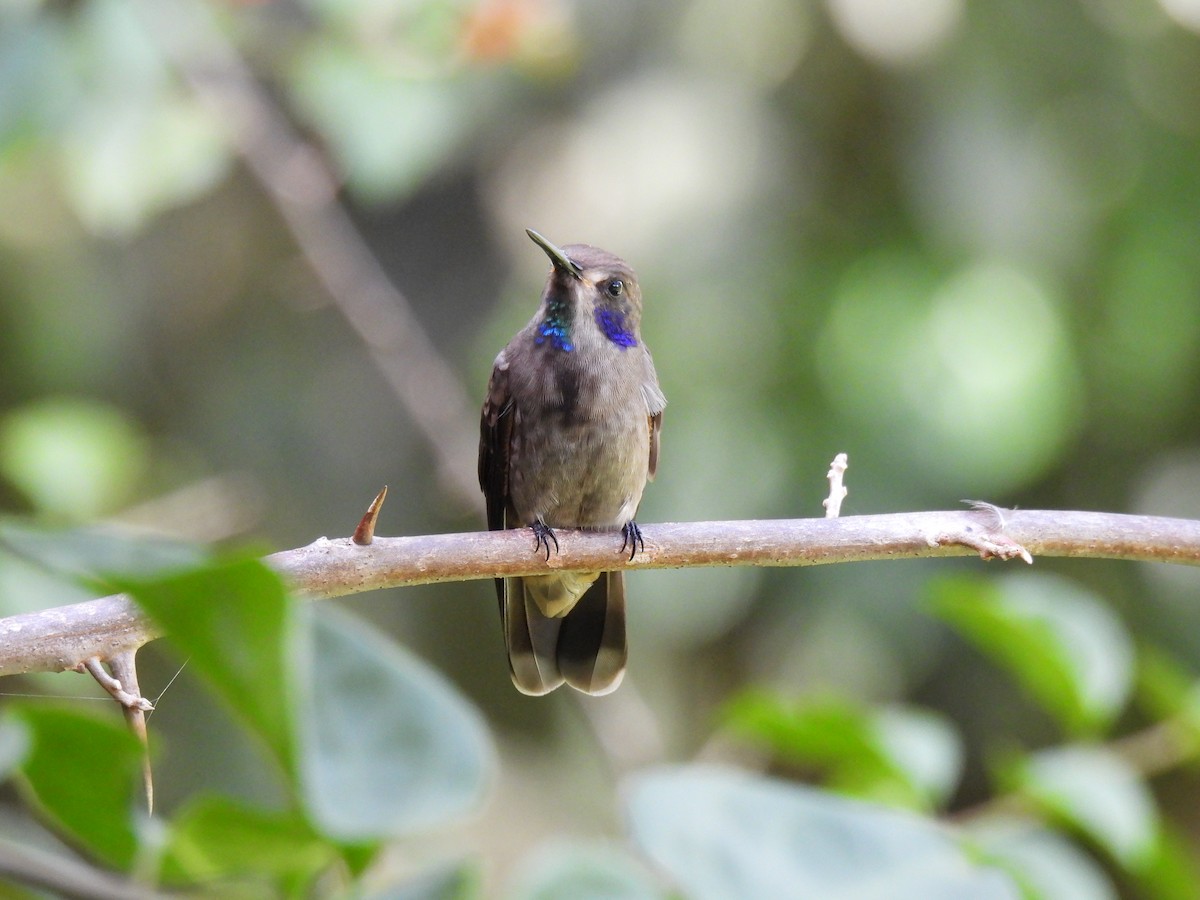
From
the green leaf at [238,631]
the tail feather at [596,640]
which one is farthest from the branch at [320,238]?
the green leaf at [238,631]

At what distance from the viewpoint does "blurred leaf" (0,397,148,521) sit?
375 centimetres

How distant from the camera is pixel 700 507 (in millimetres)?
4336

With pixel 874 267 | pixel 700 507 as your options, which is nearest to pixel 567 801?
pixel 700 507

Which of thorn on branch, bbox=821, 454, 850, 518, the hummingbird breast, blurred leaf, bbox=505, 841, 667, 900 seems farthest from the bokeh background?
blurred leaf, bbox=505, 841, 667, 900

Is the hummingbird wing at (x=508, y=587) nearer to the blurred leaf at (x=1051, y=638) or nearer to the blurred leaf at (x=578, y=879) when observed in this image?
the blurred leaf at (x=1051, y=638)

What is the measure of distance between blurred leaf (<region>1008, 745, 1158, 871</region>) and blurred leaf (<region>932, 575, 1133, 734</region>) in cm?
12

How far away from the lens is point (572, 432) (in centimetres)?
343

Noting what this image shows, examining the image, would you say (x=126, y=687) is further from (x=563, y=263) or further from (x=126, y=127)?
(x=126, y=127)

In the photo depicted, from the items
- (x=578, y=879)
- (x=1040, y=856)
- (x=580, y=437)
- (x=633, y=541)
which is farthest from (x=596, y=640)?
(x=578, y=879)

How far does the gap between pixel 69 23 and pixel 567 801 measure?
306 cm

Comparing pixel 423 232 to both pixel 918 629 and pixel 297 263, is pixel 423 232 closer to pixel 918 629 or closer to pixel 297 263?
pixel 297 263

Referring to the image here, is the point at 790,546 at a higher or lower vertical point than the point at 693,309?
lower

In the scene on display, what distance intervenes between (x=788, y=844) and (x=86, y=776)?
904 millimetres

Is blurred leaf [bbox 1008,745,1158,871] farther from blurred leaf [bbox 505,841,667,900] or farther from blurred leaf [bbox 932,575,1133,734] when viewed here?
blurred leaf [bbox 505,841,667,900]
